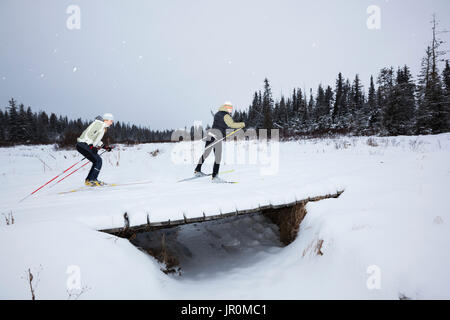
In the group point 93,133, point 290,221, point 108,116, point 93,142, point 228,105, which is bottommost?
point 290,221

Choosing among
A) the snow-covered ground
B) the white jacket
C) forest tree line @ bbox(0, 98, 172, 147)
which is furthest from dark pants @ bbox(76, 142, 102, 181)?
forest tree line @ bbox(0, 98, 172, 147)

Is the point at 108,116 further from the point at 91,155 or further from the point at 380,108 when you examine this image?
the point at 380,108

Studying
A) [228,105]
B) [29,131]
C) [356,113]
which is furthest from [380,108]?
[29,131]

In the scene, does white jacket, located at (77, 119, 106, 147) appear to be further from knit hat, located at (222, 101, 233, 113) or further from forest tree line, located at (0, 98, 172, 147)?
forest tree line, located at (0, 98, 172, 147)

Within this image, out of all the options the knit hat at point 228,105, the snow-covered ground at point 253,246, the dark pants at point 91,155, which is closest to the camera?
the snow-covered ground at point 253,246

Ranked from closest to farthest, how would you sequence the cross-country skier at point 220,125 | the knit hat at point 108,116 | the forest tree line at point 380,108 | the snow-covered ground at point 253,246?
the snow-covered ground at point 253,246, the knit hat at point 108,116, the cross-country skier at point 220,125, the forest tree line at point 380,108

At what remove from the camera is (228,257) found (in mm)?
3916

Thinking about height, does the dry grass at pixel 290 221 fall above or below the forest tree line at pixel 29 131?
below

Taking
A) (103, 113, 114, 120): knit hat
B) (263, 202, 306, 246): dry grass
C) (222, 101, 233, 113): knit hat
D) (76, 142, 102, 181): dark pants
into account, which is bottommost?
(263, 202, 306, 246): dry grass

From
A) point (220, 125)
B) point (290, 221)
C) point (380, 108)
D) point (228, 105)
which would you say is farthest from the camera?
point (380, 108)

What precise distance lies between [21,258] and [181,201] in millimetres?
1931

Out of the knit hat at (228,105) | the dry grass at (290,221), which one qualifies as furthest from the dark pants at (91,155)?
the dry grass at (290,221)

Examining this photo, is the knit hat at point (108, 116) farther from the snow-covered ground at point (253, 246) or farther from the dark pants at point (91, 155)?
the snow-covered ground at point (253, 246)
